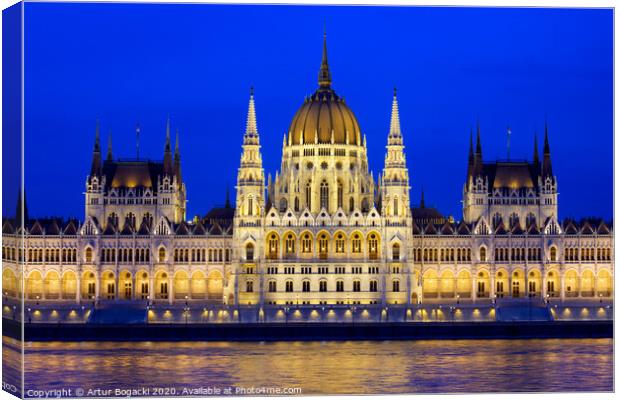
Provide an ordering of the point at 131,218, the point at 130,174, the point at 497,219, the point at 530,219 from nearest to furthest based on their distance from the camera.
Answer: the point at 131,218 < the point at 130,174 < the point at 497,219 < the point at 530,219

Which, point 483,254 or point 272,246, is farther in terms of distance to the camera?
point 483,254

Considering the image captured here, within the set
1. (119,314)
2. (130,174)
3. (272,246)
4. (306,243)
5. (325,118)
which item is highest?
(325,118)

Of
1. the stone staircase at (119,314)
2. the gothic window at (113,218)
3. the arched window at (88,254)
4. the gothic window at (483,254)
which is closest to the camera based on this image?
the stone staircase at (119,314)

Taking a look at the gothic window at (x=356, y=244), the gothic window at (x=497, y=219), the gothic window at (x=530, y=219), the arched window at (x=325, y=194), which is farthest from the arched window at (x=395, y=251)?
the gothic window at (x=530, y=219)

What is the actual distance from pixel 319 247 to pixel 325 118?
26.4ft

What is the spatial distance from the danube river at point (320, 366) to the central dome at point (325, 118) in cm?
1926

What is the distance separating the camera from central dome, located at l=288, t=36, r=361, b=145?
3952 inches

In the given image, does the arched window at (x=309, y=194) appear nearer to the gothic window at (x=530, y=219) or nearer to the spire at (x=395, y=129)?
the spire at (x=395, y=129)

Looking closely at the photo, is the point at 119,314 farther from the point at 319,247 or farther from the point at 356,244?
the point at 356,244

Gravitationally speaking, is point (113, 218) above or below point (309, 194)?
below

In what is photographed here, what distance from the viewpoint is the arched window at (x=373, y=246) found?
96750 millimetres

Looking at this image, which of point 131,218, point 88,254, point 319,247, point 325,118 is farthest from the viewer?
point 131,218

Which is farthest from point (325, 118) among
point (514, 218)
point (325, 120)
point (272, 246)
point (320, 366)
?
point (320, 366)

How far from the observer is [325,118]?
100375 mm
